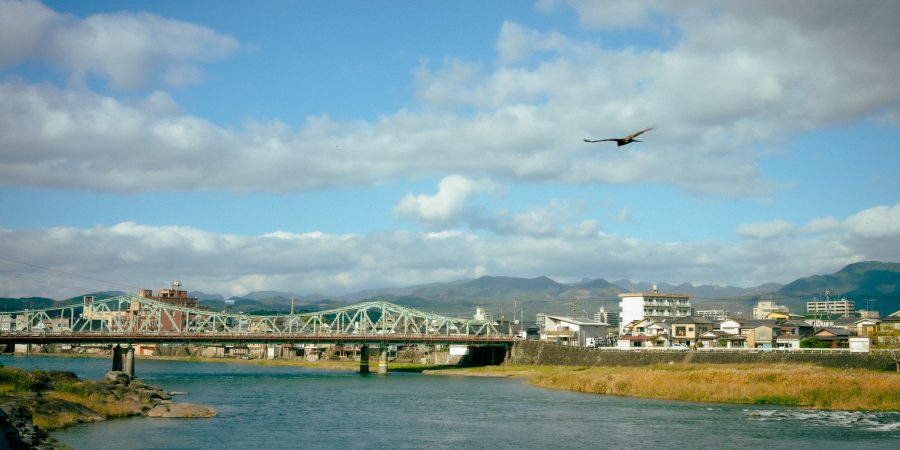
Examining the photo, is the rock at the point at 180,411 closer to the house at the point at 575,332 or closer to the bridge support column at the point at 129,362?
the bridge support column at the point at 129,362

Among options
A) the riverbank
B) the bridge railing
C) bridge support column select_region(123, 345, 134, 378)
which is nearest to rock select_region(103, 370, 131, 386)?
bridge support column select_region(123, 345, 134, 378)

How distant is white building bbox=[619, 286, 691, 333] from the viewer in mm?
115062

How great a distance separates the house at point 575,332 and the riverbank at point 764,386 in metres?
36.4

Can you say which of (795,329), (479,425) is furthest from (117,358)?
(795,329)

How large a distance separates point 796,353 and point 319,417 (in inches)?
1622

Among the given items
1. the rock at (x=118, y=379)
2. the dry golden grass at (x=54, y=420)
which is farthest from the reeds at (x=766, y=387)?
the dry golden grass at (x=54, y=420)

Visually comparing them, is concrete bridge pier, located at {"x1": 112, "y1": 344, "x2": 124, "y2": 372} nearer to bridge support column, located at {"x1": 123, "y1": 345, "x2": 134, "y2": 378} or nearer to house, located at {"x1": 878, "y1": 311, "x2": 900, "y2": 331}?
bridge support column, located at {"x1": 123, "y1": 345, "x2": 134, "y2": 378}

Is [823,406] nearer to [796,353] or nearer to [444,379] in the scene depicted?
[796,353]

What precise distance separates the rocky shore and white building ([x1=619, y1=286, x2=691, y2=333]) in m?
78.0

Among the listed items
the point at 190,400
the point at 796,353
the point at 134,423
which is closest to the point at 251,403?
the point at 190,400

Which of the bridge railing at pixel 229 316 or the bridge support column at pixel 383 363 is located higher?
the bridge railing at pixel 229 316

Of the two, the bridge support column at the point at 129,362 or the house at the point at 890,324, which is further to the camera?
the house at the point at 890,324

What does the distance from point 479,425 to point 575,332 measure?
6214 cm

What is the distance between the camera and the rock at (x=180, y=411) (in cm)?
4225
